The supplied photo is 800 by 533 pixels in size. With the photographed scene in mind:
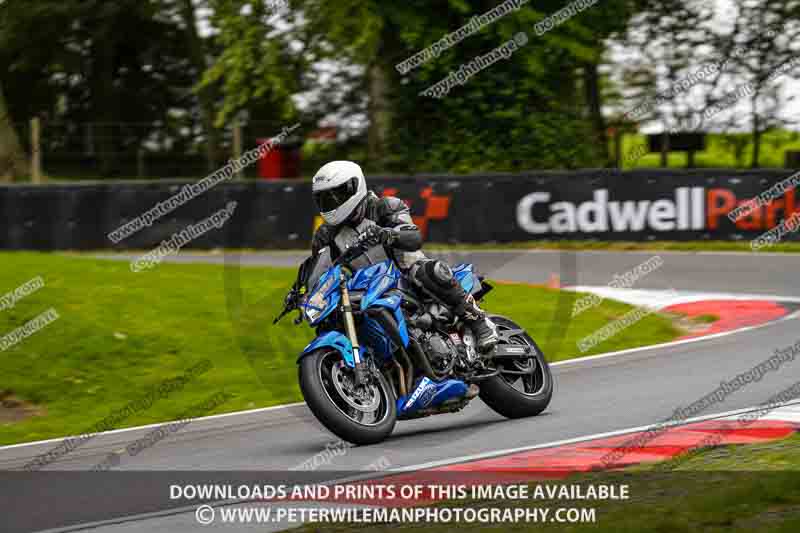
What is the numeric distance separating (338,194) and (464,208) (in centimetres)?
1441

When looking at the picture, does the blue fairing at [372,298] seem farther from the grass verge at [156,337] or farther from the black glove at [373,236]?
the grass verge at [156,337]

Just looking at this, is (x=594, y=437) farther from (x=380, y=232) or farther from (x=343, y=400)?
(x=380, y=232)

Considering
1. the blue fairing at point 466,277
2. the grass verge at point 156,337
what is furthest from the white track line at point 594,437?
the grass verge at point 156,337

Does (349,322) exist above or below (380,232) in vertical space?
below

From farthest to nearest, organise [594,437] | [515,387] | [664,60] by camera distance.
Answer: [664,60], [515,387], [594,437]

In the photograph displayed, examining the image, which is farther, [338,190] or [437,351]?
[437,351]

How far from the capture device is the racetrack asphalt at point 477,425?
8070 millimetres

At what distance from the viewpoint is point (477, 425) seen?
360 inches

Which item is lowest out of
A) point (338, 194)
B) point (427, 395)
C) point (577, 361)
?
point (577, 361)

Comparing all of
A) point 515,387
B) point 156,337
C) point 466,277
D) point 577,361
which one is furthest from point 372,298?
point 156,337

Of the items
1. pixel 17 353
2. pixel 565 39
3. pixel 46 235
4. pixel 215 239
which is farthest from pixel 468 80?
pixel 17 353

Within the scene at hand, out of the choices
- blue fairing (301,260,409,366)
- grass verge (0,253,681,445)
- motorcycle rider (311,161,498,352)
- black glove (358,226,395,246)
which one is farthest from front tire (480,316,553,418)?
grass verge (0,253,681,445)

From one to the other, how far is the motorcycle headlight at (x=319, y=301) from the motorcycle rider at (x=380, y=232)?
1.12 ft

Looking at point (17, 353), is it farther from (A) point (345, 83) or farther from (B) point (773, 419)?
(A) point (345, 83)
